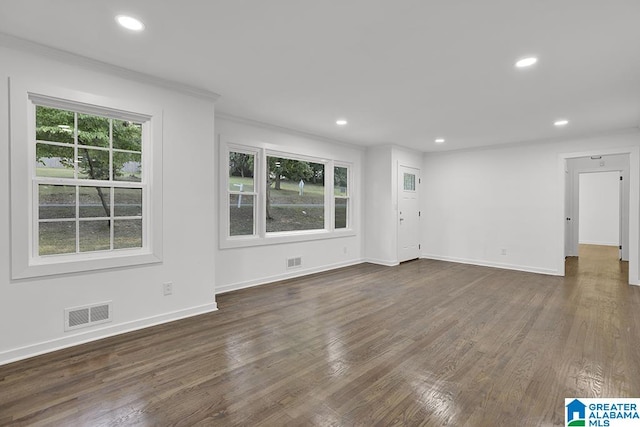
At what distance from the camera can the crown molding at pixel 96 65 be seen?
252cm

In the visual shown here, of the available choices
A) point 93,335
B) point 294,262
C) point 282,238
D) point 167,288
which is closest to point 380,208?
point 294,262

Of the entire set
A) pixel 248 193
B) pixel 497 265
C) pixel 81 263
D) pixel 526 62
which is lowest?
pixel 497 265

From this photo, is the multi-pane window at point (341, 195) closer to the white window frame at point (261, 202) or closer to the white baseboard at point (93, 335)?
the white window frame at point (261, 202)

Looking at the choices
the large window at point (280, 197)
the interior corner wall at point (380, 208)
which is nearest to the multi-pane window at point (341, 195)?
the large window at point (280, 197)

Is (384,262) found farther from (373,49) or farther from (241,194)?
(373,49)

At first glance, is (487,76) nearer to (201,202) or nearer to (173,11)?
(173,11)

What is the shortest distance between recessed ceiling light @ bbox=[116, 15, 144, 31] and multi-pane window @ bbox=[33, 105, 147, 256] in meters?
1.12

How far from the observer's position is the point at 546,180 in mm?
5883

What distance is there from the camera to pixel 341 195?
259 inches

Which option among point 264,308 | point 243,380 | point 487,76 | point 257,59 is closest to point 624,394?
point 243,380

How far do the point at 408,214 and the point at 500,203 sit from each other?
6.06 ft

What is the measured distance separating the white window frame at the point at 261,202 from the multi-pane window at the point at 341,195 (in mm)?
180

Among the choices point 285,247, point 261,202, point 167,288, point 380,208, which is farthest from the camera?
point 380,208

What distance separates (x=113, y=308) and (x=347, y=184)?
4794 mm
